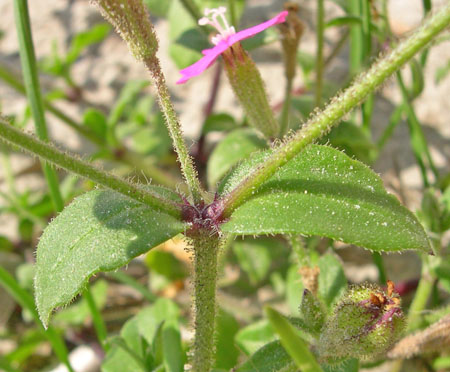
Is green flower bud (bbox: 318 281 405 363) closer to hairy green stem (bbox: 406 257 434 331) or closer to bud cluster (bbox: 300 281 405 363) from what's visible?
bud cluster (bbox: 300 281 405 363)

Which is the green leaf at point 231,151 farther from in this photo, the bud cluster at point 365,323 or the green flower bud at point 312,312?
the bud cluster at point 365,323

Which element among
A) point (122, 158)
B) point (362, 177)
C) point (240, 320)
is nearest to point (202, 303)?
point (362, 177)

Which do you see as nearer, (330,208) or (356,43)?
(330,208)

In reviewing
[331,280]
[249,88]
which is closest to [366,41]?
[249,88]

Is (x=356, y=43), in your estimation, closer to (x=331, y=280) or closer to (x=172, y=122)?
(x=331, y=280)

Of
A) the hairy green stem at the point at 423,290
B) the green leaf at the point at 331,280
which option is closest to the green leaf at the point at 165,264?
the green leaf at the point at 331,280

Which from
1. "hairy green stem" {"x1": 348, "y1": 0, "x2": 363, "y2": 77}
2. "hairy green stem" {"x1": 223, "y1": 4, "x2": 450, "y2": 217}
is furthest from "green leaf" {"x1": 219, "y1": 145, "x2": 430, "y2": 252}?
"hairy green stem" {"x1": 348, "y1": 0, "x2": 363, "y2": 77}
